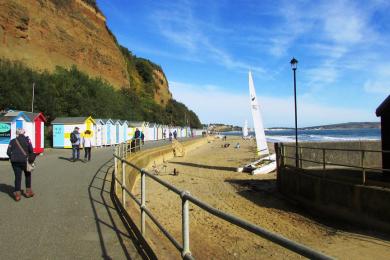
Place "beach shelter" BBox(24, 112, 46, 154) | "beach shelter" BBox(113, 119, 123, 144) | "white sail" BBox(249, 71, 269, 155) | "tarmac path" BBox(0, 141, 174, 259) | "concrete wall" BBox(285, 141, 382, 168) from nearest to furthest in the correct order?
1. "tarmac path" BBox(0, 141, 174, 259)
2. "concrete wall" BBox(285, 141, 382, 168)
3. "beach shelter" BBox(24, 112, 46, 154)
4. "white sail" BBox(249, 71, 269, 155)
5. "beach shelter" BBox(113, 119, 123, 144)

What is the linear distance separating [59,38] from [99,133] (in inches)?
1209

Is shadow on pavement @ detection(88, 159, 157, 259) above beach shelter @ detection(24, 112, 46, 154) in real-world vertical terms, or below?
below

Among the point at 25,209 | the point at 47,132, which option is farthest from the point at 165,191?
the point at 47,132

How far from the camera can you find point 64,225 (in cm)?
754

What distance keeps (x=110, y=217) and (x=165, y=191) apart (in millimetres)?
8623

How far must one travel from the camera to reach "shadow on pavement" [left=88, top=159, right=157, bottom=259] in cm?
604

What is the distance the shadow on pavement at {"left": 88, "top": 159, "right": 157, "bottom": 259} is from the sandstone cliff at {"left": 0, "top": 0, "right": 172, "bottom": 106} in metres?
40.9

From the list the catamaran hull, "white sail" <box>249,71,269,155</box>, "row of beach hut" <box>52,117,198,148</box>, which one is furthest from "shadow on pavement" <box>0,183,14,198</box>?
"row of beach hut" <box>52,117,198,148</box>

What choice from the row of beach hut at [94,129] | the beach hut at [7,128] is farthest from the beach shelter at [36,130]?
the row of beach hut at [94,129]

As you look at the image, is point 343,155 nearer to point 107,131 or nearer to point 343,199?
point 343,199

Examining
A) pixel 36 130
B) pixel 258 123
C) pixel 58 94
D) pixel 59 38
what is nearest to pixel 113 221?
pixel 36 130

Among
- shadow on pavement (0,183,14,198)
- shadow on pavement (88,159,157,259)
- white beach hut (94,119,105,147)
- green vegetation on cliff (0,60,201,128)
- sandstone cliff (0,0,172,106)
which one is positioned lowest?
shadow on pavement (88,159,157,259)

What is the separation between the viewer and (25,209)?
8.91m

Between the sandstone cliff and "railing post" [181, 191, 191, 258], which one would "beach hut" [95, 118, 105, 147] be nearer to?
the sandstone cliff
